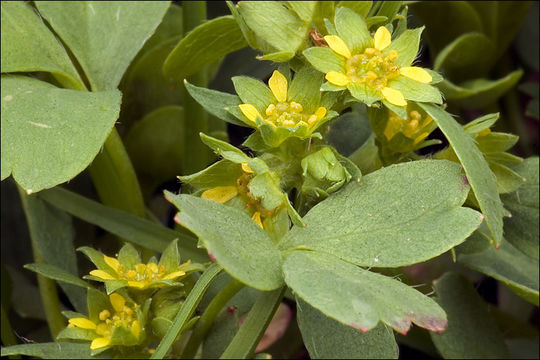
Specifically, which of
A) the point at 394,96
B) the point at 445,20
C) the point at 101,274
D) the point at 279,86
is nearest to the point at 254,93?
the point at 279,86

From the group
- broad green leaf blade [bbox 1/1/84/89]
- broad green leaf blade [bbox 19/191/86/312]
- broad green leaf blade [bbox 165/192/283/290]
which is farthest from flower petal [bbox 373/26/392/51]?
broad green leaf blade [bbox 19/191/86/312]

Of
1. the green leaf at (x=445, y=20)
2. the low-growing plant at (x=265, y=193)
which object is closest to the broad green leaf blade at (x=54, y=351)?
the low-growing plant at (x=265, y=193)

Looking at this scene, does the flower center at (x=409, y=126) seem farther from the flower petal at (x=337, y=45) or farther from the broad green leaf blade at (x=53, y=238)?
the broad green leaf blade at (x=53, y=238)

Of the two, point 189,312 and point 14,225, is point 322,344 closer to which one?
point 189,312

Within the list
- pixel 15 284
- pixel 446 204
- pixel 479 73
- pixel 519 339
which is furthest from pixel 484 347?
pixel 15 284

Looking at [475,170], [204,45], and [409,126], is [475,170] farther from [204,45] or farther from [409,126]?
[204,45]

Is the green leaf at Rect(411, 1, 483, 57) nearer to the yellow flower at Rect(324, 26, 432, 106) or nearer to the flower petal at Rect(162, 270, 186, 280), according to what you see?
the yellow flower at Rect(324, 26, 432, 106)

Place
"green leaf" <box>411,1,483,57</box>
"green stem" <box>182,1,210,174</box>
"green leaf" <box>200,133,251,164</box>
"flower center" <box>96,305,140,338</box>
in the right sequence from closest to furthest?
"green leaf" <box>200,133,251,164</box> < "flower center" <box>96,305,140,338</box> < "green stem" <box>182,1,210,174</box> < "green leaf" <box>411,1,483,57</box>
